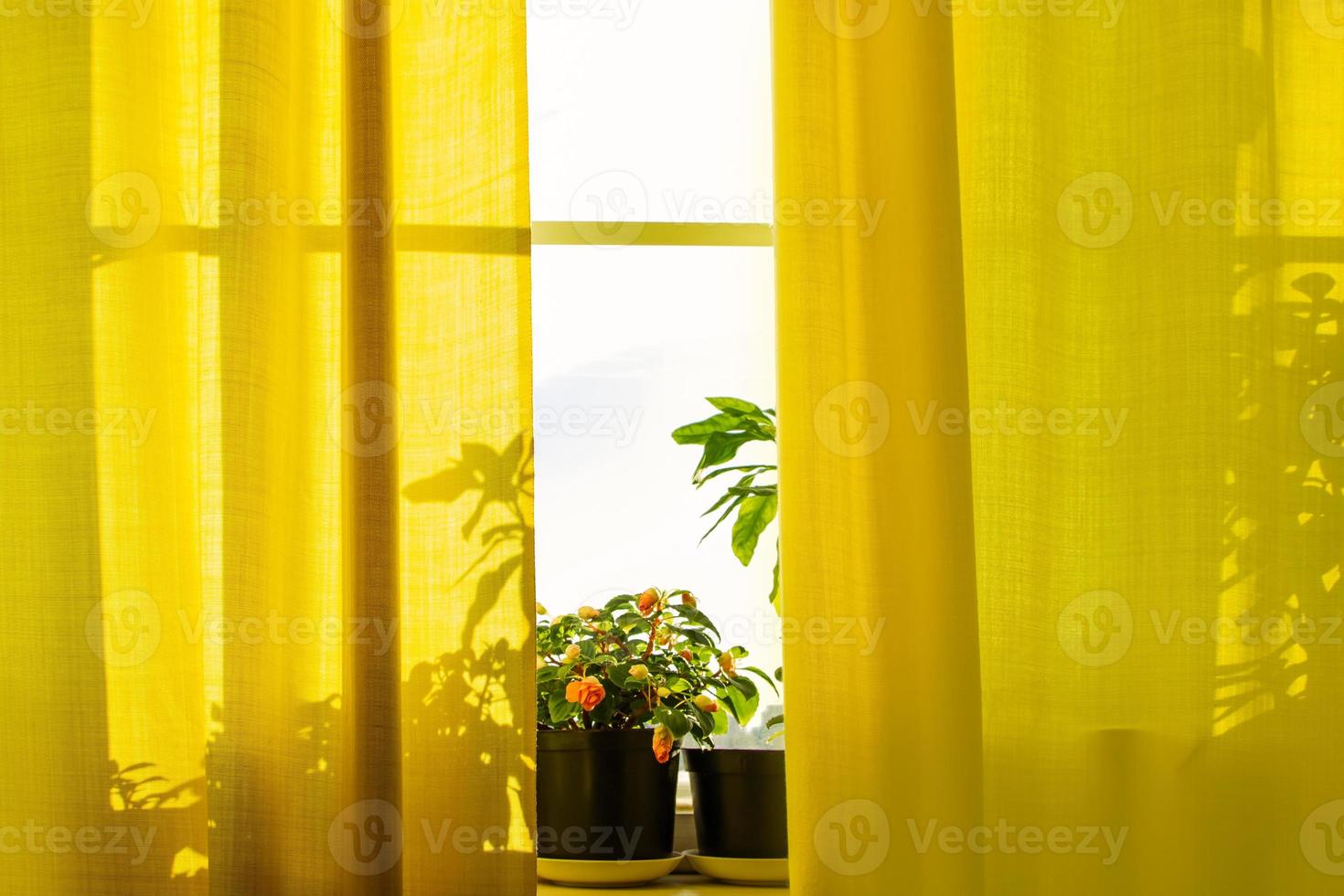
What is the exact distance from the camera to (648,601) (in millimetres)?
1395

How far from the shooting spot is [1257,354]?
132 cm

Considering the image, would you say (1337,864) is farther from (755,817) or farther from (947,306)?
(947,306)

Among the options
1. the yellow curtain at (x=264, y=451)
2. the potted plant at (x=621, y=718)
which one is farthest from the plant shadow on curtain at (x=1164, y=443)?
the yellow curtain at (x=264, y=451)

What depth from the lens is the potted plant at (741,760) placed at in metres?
1.33

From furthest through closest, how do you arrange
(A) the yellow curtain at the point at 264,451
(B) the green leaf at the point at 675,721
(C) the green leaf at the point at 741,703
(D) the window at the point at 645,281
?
1. (D) the window at the point at 645,281
2. (C) the green leaf at the point at 741,703
3. (B) the green leaf at the point at 675,721
4. (A) the yellow curtain at the point at 264,451

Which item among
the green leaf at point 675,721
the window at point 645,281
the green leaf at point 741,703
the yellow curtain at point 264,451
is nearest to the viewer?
the yellow curtain at point 264,451

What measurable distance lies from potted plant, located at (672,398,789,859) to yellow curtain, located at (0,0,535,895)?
→ 25 cm

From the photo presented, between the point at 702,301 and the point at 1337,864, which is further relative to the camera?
the point at 702,301

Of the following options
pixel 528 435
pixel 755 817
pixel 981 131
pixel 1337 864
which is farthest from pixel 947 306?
pixel 1337 864

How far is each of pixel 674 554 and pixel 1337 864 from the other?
875 millimetres

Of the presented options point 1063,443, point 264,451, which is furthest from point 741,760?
point 264,451

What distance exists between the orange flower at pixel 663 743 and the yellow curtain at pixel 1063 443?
0.51 feet

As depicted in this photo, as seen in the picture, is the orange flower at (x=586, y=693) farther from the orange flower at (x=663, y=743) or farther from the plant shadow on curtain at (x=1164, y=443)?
the plant shadow on curtain at (x=1164, y=443)

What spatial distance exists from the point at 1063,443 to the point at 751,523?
40cm
